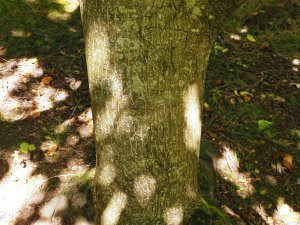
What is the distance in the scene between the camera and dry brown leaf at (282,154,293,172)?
3.47 metres

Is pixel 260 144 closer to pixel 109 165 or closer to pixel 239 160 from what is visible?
pixel 239 160

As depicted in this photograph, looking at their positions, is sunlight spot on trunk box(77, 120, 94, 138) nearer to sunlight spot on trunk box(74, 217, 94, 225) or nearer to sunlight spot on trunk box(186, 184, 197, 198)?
sunlight spot on trunk box(74, 217, 94, 225)

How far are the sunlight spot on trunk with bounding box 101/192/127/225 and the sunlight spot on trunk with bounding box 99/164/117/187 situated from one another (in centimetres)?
9

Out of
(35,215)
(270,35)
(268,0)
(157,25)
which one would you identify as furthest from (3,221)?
(268,0)

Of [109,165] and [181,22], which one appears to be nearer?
[181,22]

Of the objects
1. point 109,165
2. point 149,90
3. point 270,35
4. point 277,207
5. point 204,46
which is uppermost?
point 204,46

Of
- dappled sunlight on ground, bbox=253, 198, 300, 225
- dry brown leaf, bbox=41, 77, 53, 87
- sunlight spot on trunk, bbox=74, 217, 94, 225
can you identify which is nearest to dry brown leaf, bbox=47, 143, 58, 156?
sunlight spot on trunk, bbox=74, 217, 94, 225

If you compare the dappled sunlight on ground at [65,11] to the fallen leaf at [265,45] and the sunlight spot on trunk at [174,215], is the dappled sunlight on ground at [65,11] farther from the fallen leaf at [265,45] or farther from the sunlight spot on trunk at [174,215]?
the sunlight spot on trunk at [174,215]

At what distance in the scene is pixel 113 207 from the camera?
93.9 inches

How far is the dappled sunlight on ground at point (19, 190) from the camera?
295 cm

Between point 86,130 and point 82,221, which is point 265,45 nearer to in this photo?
point 86,130

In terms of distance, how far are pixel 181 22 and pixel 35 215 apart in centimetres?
200

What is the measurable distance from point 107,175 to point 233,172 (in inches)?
61.8

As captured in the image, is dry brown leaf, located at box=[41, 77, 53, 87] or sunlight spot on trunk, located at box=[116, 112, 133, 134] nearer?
sunlight spot on trunk, located at box=[116, 112, 133, 134]
